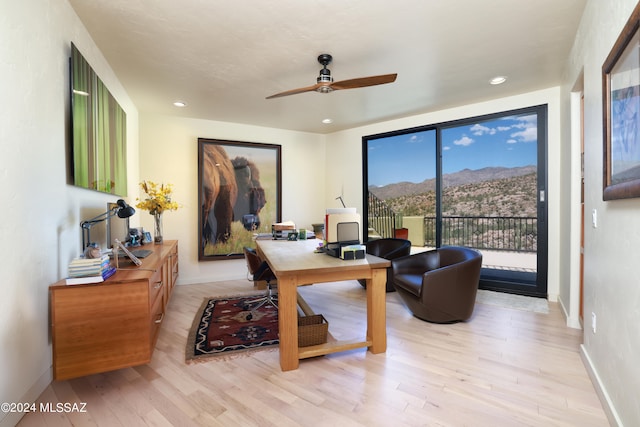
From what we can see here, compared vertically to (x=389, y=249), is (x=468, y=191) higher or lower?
higher

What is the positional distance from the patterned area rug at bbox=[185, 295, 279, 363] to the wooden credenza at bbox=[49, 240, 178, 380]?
57cm

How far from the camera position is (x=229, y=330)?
115 inches

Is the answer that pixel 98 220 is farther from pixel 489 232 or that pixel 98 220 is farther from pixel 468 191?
pixel 489 232

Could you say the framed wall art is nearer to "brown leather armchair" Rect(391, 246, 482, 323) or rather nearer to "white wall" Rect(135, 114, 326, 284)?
"white wall" Rect(135, 114, 326, 284)

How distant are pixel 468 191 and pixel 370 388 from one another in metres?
5.83

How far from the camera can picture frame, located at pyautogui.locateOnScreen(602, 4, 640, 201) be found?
1303mm

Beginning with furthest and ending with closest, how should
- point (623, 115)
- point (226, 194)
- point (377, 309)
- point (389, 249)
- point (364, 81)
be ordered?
point (226, 194) < point (389, 249) < point (364, 81) < point (377, 309) < point (623, 115)

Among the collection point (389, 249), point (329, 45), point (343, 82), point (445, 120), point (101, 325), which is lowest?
point (101, 325)

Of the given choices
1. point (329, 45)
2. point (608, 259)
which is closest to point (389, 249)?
point (608, 259)

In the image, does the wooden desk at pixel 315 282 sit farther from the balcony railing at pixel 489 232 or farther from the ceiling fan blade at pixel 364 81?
the balcony railing at pixel 489 232

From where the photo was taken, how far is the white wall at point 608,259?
1.39 meters

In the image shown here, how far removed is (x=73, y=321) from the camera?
1776 millimetres

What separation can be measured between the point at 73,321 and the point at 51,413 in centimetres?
53

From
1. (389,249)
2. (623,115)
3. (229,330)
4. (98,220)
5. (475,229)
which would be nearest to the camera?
(623,115)
